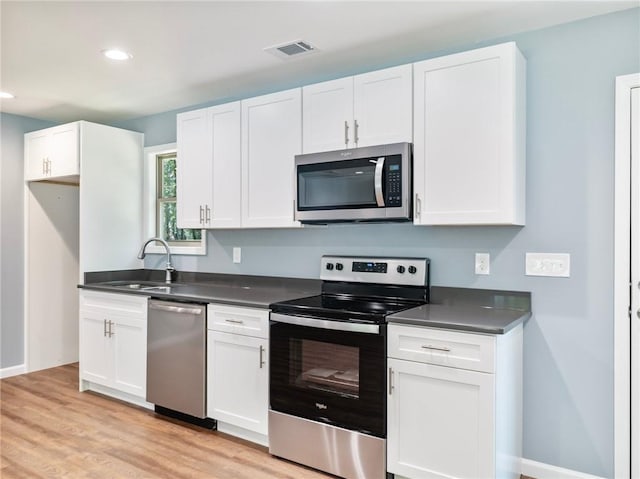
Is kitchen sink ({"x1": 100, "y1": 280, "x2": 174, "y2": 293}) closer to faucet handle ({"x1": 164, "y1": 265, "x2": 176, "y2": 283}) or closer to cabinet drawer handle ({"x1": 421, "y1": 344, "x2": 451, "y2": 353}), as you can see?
faucet handle ({"x1": 164, "y1": 265, "x2": 176, "y2": 283})

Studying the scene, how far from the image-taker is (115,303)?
12.0 ft

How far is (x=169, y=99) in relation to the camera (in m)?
3.88

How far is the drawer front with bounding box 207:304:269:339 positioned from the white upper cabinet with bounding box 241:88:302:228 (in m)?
0.62

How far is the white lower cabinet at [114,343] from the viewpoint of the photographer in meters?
3.48

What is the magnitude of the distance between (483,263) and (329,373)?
1.06 metres

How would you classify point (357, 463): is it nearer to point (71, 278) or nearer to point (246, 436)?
point (246, 436)

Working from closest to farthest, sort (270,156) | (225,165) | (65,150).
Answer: (270,156) → (225,165) → (65,150)

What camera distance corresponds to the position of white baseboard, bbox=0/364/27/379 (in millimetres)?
4262

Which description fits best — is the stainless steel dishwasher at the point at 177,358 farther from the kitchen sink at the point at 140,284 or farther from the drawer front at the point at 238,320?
the kitchen sink at the point at 140,284

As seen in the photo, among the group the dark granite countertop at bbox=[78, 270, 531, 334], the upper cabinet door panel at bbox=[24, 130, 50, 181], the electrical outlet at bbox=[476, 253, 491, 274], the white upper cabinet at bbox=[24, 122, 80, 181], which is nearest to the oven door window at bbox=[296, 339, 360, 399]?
the dark granite countertop at bbox=[78, 270, 531, 334]

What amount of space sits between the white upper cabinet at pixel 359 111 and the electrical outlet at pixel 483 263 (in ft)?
2.53

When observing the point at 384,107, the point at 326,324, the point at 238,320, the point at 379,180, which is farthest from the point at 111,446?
the point at 384,107

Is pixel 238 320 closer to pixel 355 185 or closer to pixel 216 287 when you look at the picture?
pixel 216 287

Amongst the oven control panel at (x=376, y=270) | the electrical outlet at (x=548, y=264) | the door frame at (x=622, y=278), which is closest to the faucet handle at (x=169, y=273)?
the oven control panel at (x=376, y=270)
